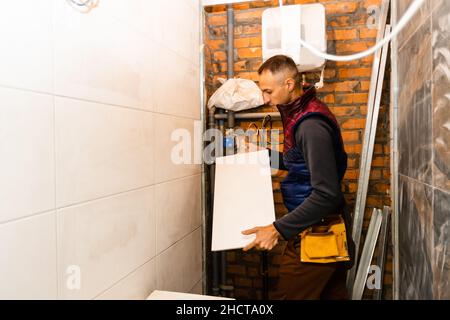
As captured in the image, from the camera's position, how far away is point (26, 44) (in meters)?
0.79

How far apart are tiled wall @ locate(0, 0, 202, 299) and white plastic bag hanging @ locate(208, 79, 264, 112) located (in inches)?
15.5

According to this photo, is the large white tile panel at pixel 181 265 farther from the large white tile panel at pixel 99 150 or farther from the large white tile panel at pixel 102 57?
the large white tile panel at pixel 102 57

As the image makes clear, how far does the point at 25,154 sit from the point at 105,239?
1.36 feet

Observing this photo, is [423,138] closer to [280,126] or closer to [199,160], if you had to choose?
[280,126]

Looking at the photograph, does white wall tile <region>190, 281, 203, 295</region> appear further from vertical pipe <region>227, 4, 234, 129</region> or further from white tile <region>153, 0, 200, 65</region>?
white tile <region>153, 0, 200, 65</region>

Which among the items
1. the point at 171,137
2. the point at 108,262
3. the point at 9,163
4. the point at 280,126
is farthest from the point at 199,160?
the point at 9,163

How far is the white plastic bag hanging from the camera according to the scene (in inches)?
81.0

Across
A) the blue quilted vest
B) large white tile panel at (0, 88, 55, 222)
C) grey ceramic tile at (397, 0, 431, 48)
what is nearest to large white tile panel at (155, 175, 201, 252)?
the blue quilted vest

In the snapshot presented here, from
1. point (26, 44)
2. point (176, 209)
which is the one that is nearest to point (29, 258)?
point (26, 44)

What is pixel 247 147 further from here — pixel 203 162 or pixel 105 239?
pixel 105 239

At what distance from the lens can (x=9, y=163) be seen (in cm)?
74

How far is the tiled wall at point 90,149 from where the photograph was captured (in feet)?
2.51

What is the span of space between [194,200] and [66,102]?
3.63 ft

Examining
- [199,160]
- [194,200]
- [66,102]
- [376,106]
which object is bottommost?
[194,200]
